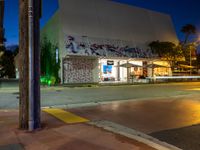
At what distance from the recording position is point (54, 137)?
6262 millimetres

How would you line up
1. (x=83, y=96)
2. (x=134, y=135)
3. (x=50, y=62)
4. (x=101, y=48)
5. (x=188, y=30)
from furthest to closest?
1. (x=188, y=30)
2. (x=50, y=62)
3. (x=101, y=48)
4. (x=83, y=96)
5. (x=134, y=135)

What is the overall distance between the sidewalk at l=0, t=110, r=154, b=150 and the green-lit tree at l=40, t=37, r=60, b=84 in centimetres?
2117

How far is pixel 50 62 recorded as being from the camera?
32469 mm

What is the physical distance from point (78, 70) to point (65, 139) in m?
25.0

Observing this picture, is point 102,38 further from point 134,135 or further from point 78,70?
point 134,135

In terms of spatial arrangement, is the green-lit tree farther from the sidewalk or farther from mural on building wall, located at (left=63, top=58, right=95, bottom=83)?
the sidewalk

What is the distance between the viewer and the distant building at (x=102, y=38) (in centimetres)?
2948

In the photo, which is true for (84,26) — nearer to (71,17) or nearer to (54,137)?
(71,17)

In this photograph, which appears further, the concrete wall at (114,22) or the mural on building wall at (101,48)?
the concrete wall at (114,22)

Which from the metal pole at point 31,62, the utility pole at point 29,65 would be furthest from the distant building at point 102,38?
the metal pole at point 31,62

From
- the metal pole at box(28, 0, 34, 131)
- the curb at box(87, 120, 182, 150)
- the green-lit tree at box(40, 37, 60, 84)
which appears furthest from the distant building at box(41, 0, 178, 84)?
the metal pole at box(28, 0, 34, 131)

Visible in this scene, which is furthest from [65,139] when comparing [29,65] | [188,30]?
[188,30]

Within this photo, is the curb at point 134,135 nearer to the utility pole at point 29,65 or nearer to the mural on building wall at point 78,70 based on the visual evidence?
the utility pole at point 29,65

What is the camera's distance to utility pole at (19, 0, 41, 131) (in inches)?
266
